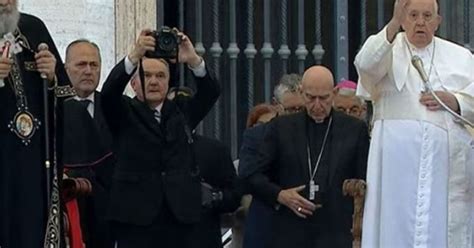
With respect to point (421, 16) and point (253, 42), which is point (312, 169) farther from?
point (253, 42)

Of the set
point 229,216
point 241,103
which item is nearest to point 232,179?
point 229,216

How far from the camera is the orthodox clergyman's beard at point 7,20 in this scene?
8.56 metres

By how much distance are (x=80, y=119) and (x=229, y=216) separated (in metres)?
1.36

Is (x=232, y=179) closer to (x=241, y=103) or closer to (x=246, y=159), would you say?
(x=246, y=159)

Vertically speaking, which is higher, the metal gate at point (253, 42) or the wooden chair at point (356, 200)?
the metal gate at point (253, 42)

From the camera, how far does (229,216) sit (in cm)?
1066

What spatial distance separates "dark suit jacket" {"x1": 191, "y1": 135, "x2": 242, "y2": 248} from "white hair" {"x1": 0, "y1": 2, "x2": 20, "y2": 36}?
1535 millimetres

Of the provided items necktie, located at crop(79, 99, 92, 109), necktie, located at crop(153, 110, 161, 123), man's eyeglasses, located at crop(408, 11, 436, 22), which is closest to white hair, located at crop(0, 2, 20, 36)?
necktie, located at crop(153, 110, 161, 123)

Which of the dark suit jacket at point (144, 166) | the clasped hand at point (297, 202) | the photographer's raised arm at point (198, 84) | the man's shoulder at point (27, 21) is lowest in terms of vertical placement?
the clasped hand at point (297, 202)

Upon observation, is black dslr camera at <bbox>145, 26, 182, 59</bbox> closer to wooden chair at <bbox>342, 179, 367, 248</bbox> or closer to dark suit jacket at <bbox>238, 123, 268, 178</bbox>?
dark suit jacket at <bbox>238, 123, 268, 178</bbox>

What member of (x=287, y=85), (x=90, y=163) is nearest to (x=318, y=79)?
(x=287, y=85)

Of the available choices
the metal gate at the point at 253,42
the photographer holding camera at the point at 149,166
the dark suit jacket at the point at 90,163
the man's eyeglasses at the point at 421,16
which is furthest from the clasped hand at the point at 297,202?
the metal gate at the point at 253,42

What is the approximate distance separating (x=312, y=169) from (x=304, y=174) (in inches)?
2.1

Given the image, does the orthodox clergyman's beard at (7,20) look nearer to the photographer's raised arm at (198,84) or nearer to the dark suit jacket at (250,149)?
the photographer's raised arm at (198,84)
